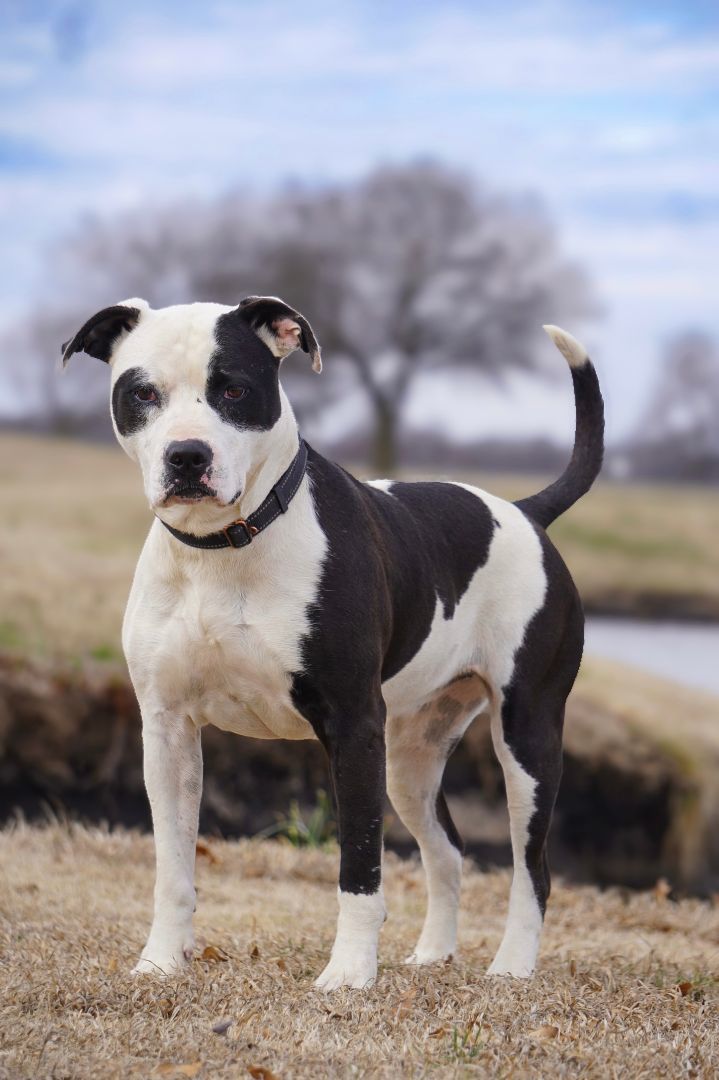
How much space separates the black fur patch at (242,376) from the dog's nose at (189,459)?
7.8 inches

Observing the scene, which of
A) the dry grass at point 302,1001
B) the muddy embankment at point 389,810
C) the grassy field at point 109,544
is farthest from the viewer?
the grassy field at point 109,544

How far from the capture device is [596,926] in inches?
258

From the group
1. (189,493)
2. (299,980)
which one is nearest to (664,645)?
(299,980)

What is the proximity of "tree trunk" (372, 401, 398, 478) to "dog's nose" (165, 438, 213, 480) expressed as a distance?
26709 millimetres

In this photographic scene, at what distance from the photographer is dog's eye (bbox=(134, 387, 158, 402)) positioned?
13.1 ft

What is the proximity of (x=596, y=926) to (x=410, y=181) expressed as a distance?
92.8 feet

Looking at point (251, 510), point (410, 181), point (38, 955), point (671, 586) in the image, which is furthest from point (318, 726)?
point (410, 181)

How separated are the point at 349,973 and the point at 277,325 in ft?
6.50

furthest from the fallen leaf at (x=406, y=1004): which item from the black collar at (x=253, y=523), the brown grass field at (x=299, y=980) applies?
the black collar at (x=253, y=523)

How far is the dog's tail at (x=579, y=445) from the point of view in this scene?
552cm

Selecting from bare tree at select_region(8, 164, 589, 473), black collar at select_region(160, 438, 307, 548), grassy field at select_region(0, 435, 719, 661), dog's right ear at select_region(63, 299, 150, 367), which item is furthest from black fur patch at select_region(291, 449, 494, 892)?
bare tree at select_region(8, 164, 589, 473)

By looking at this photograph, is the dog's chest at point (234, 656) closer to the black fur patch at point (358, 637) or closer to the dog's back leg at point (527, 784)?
the black fur patch at point (358, 637)

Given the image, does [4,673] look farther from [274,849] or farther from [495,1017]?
[495,1017]

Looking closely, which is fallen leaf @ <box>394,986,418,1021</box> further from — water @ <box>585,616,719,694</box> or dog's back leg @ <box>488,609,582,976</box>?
water @ <box>585,616,719,694</box>
